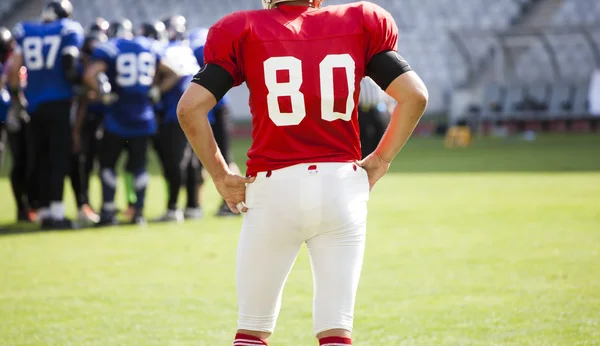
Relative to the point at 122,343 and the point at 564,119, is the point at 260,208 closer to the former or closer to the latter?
the point at 122,343

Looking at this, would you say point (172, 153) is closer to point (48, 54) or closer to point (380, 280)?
point (48, 54)

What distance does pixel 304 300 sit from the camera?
253 inches

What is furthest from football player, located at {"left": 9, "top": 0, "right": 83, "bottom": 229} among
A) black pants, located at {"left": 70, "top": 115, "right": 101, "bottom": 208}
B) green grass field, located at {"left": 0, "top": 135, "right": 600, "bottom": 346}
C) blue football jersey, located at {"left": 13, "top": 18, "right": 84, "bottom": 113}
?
black pants, located at {"left": 70, "top": 115, "right": 101, "bottom": 208}

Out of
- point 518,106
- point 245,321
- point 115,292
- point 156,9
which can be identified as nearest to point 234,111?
point 156,9

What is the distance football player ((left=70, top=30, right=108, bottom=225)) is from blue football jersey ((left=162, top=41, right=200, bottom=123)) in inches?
33.2

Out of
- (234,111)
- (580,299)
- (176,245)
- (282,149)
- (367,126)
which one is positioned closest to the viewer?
(282,149)

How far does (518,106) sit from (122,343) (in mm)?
28132

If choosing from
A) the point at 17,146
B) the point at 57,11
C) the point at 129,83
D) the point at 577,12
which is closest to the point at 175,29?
the point at 129,83

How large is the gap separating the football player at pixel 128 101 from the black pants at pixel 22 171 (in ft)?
3.64

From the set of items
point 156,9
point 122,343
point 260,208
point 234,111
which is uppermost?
point 260,208

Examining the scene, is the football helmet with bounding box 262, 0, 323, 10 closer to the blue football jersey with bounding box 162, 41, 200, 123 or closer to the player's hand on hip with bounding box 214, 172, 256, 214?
the player's hand on hip with bounding box 214, 172, 256, 214

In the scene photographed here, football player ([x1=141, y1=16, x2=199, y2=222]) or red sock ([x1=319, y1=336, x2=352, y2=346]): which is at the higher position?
red sock ([x1=319, y1=336, x2=352, y2=346])

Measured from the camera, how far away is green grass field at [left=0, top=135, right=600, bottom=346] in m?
5.45

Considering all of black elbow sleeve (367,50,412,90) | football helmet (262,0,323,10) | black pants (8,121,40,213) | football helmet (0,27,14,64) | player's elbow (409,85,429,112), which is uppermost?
football helmet (262,0,323,10)
